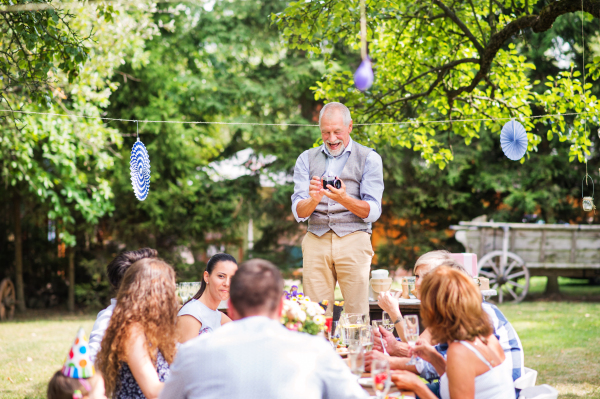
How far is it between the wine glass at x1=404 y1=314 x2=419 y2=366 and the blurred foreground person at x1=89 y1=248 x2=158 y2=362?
116cm

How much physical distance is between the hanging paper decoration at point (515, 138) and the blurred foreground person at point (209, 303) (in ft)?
10.5

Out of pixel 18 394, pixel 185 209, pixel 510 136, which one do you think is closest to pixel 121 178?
pixel 185 209

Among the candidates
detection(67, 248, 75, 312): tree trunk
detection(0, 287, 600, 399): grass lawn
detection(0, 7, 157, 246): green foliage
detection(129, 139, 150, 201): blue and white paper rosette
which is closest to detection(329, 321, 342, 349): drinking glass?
detection(0, 287, 600, 399): grass lawn

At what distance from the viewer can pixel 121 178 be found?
1037 cm

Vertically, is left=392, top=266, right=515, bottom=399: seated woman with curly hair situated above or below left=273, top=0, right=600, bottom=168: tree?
below

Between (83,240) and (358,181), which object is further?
(83,240)

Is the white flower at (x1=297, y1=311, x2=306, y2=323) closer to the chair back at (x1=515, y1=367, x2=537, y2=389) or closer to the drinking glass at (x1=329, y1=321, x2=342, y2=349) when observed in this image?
the drinking glass at (x1=329, y1=321, x2=342, y2=349)

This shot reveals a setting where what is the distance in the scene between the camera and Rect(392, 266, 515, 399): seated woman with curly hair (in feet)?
6.39

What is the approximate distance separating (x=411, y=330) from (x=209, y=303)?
119 centimetres

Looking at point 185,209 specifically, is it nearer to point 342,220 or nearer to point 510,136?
point 510,136

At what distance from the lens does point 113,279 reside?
110 inches

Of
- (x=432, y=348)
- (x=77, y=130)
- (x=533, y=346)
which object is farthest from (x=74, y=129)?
(x=432, y=348)

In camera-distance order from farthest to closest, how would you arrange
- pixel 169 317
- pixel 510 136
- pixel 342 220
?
pixel 510 136, pixel 342 220, pixel 169 317

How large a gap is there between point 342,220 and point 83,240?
9221mm
